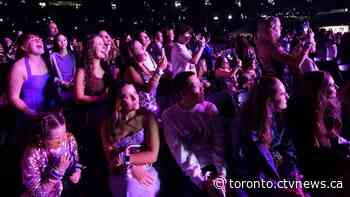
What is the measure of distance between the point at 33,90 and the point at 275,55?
2.45m

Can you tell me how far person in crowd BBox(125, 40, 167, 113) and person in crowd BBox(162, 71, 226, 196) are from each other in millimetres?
616

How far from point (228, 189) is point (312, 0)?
3535 centimetres

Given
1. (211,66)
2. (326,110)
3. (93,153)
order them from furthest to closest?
1. (211,66)
2. (93,153)
3. (326,110)

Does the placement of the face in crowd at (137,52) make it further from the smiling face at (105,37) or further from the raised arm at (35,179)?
the raised arm at (35,179)

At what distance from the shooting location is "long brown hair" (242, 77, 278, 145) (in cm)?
321

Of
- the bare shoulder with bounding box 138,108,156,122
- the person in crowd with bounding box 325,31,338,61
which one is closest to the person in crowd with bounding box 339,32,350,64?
the bare shoulder with bounding box 138,108,156,122

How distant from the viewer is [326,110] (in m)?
3.75

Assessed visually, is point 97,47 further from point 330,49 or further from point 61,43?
point 330,49

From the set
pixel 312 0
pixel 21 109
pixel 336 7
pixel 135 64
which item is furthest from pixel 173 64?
pixel 336 7

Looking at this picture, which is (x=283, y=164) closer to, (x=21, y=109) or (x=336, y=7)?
(x=21, y=109)

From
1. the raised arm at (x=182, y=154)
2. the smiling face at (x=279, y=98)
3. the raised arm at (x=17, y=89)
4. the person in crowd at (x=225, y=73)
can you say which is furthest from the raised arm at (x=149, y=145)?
the person in crowd at (x=225, y=73)

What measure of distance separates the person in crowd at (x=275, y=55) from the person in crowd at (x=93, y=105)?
1657mm

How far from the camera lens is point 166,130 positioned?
334 cm

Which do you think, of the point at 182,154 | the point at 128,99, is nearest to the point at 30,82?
the point at 128,99
